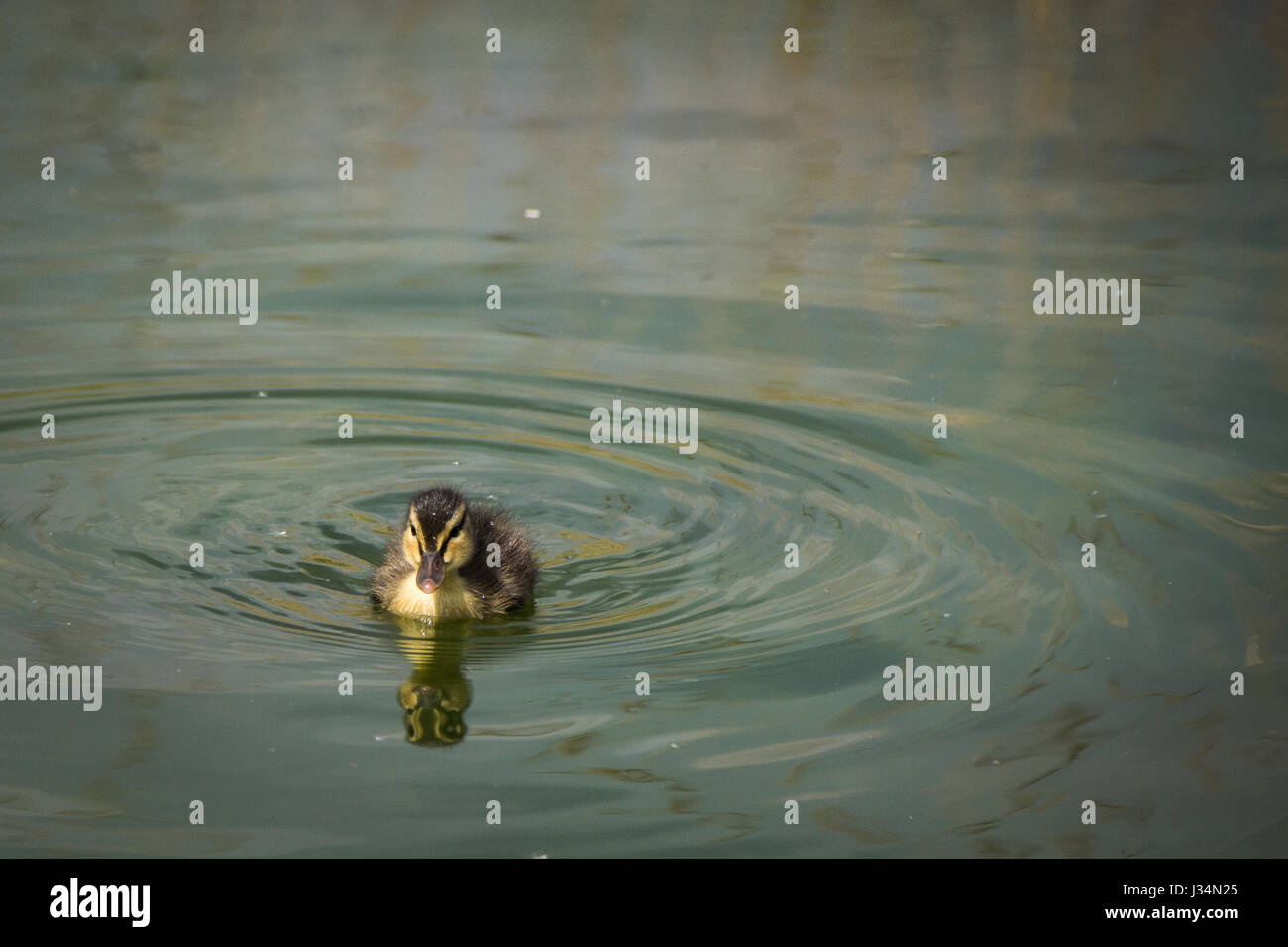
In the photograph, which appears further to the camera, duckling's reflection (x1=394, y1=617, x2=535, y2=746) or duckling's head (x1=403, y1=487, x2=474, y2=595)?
duckling's head (x1=403, y1=487, x2=474, y2=595)

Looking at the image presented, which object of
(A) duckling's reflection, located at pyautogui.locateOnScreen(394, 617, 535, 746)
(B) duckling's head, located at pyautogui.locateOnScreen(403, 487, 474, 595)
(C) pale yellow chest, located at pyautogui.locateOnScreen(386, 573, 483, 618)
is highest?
(B) duckling's head, located at pyautogui.locateOnScreen(403, 487, 474, 595)

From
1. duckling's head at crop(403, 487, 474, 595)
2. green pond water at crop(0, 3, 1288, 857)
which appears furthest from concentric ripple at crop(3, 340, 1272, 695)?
duckling's head at crop(403, 487, 474, 595)

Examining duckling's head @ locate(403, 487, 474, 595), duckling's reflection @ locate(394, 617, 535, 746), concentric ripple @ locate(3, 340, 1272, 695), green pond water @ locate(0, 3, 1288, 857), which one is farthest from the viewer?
concentric ripple @ locate(3, 340, 1272, 695)

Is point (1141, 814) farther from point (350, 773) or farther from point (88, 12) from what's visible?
point (88, 12)

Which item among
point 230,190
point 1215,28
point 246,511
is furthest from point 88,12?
point 1215,28

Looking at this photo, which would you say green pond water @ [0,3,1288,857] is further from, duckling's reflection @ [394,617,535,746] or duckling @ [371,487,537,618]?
duckling @ [371,487,537,618]

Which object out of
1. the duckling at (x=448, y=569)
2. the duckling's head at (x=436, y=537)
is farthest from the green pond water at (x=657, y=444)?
the duckling's head at (x=436, y=537)

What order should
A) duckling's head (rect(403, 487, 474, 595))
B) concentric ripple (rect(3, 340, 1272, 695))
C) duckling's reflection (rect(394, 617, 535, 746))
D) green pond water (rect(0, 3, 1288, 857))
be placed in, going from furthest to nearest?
1. concentric ripple (rect(3, 340, 1272, 695))
2. duckling's head (rect(403, 487, 474, 595))
3. duckling's reflection (rect(394, 617, 535, 746))
4. green pond water (rect(0, 3, 1288, 857))

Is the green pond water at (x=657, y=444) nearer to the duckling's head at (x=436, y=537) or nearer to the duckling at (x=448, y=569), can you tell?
the duckling at (x=448, y=569)

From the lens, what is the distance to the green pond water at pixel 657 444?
545 centimetres

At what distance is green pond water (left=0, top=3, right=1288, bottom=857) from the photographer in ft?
17.9

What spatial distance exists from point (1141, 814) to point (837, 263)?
6098 millimetres

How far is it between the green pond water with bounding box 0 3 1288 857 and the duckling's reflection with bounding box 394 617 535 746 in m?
0.02

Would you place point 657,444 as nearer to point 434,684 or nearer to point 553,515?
point 553,515
